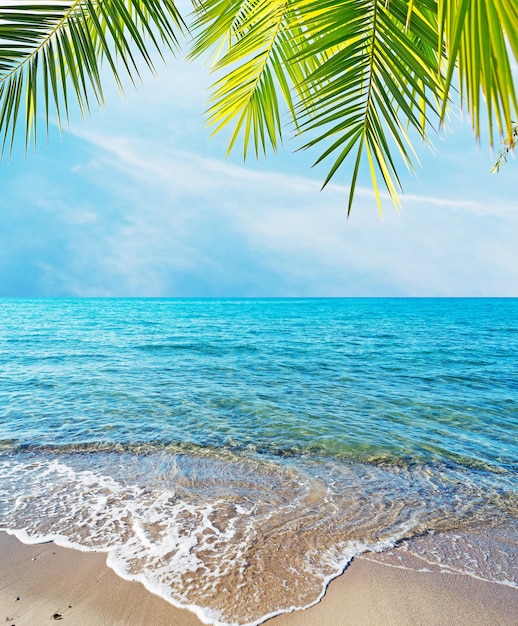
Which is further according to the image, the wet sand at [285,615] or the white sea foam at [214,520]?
the white sea foam at [214,520]

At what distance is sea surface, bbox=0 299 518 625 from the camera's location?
302cm

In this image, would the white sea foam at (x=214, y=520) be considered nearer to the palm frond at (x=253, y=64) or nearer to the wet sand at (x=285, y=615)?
the wet sand at (x=285, y=615)

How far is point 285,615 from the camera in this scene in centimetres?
249

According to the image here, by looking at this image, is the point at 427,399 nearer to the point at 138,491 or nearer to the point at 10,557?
the point at 138,491

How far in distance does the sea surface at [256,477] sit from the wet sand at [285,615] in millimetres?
115

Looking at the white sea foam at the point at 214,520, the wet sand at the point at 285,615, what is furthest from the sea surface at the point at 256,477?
the wet sand at the point at 285,615

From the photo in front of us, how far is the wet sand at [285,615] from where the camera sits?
8.04ft

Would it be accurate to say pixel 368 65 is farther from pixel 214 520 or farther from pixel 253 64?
pixel 214 520

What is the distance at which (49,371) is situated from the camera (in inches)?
434

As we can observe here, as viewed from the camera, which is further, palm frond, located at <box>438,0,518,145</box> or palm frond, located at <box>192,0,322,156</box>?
palm frond, located at <box>192,0,322,156</box>

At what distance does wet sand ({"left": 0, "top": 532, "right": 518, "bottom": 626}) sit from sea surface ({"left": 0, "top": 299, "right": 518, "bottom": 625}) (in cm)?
11

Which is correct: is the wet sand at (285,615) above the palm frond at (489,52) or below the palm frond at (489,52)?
below

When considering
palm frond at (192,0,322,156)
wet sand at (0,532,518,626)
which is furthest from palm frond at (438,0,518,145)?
wet sand at (0,532,518,626)

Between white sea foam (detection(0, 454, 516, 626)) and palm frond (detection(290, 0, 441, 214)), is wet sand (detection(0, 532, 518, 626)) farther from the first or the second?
palm frond (detection(290, 0, 441, 214))
